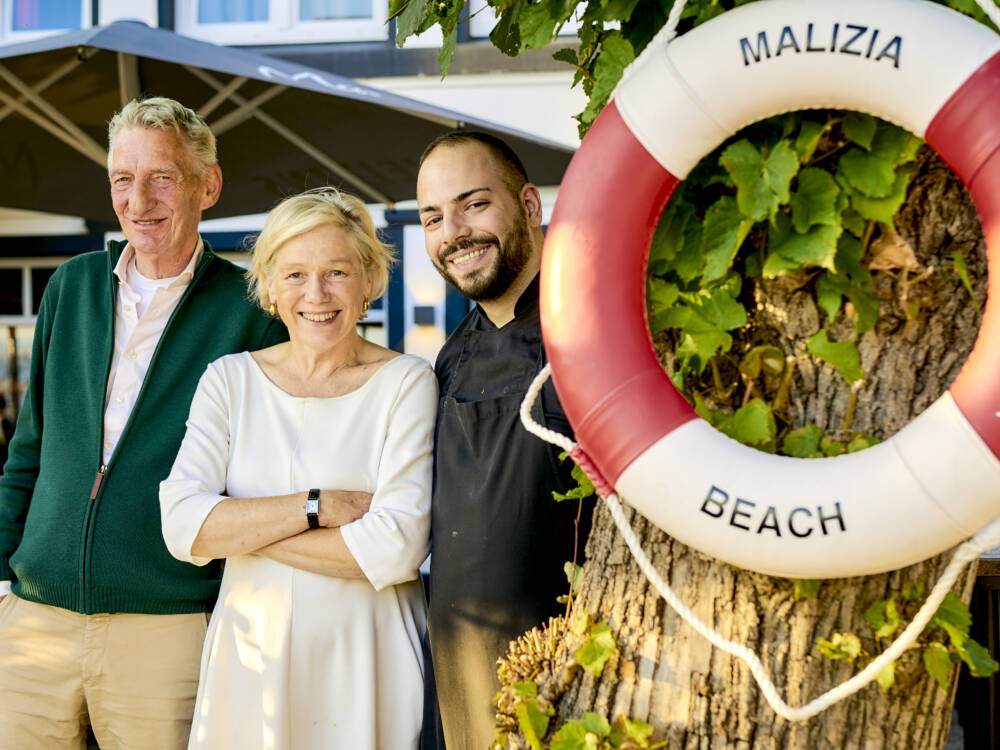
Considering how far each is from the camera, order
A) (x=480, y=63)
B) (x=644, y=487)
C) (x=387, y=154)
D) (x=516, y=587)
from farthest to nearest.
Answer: (x=480, y=63), (x=387, y=154), (x=516, y=587), (x=644, y=487)

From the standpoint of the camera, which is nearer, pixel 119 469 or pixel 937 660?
pixel 937 660

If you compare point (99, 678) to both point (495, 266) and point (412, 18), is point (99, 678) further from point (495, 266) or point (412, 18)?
point (412, 18)

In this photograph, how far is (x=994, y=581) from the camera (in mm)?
2457

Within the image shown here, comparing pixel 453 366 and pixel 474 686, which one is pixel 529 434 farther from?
pixel 474 686

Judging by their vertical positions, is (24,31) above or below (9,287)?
above

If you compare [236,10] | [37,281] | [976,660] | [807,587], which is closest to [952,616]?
[976,660]

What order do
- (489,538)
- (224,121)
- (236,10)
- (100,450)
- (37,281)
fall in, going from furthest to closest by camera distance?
(37,281), (236,10), (224,121), (100,450), (489,538)

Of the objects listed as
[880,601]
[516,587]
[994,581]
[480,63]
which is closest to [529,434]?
[516,587]

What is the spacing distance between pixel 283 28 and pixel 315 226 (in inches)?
190

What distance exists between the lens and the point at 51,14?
675cm

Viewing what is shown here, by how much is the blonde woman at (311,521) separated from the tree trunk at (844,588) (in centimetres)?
73

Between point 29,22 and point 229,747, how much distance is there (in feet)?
20.6

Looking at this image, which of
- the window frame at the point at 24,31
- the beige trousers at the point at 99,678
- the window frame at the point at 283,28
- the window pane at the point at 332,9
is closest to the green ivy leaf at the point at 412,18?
the beige trousers at the point at 99,678

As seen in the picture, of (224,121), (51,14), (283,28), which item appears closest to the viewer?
(224,121)
